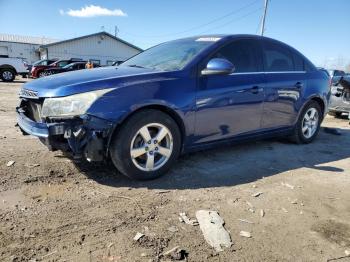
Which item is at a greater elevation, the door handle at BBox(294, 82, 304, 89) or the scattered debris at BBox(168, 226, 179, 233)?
the door handle at BBox(294, 82, 304, 89)

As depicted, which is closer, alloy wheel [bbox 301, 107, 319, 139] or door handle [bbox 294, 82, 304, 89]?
door handle [bbox 294, 82, 304, 89]

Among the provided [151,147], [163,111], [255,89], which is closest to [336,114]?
[255,89]

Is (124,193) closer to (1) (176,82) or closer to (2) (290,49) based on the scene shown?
(1) (176,82)

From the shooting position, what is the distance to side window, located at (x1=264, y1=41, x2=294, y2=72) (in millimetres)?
5219

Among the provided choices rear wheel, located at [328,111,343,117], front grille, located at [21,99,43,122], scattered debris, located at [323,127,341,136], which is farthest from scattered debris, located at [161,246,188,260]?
rear wheel, located at [328,111,343,117]

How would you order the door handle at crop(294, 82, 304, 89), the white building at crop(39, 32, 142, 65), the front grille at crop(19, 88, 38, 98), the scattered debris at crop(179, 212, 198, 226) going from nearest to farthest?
the scattered debris at crop(179, 212, 198, 226) < the front grille at crop(19, 88, 38, 98) < the door handle at crop(294, 82, 304, 89) < the white building at crop(39, 32, 142, 65)

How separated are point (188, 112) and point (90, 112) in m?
1.18

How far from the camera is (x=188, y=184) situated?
3.92 metres

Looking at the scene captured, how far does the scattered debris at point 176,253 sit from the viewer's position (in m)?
2.53

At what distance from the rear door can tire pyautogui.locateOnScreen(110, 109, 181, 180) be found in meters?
1.74

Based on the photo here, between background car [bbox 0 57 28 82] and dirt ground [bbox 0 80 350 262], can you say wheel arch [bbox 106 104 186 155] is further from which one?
background car [bbox 0 57 28 82]

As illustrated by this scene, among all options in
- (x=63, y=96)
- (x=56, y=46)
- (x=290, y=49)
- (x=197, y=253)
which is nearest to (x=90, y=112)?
(x=63, y=96)

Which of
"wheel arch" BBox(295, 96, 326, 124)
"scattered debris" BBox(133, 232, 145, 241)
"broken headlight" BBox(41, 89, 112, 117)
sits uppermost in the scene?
A: "broken headlight" BBox(41, 89, 112, 117)

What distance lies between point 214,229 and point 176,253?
1.66 feet
